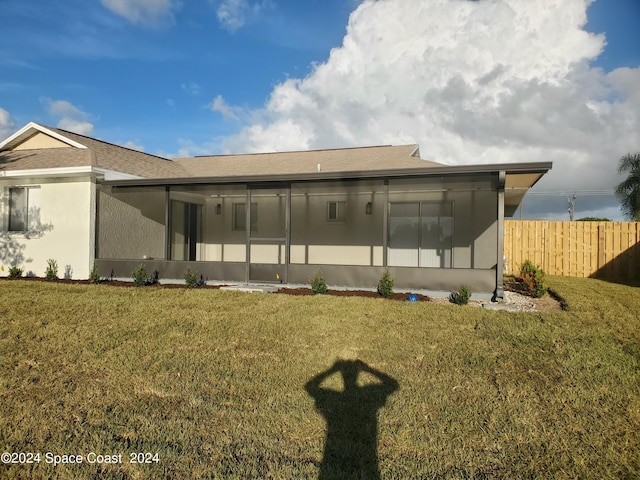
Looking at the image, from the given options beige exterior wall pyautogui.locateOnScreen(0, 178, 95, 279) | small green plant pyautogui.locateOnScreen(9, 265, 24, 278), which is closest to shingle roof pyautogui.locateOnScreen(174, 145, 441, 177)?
beige exterior wall pyautogui.locateOnScreen(0, 178, 95, 279)

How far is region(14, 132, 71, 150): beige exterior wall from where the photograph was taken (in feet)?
42.7

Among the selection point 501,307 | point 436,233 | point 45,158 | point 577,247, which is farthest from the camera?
point 577,247

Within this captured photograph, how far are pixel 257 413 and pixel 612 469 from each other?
2742 millimetres

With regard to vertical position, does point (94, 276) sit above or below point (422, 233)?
below

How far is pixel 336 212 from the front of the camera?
12.7 metres

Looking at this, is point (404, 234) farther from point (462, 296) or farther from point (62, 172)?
point (62, 172)

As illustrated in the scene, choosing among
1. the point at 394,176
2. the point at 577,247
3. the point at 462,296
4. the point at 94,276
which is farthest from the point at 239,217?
the point at 577,247

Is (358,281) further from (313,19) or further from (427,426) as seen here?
(313,19)

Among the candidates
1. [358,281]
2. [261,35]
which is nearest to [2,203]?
[261,35]

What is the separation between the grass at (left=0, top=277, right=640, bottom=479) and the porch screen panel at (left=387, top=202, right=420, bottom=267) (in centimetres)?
497

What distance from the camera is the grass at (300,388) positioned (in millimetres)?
2801

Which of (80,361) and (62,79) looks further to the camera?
(62,79)

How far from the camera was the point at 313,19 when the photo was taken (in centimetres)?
1246

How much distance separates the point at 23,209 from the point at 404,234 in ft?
38.8
